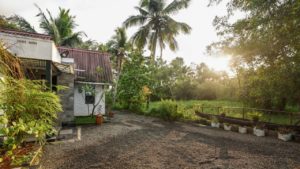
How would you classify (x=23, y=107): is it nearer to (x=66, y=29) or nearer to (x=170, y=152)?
(x=170, y=152)

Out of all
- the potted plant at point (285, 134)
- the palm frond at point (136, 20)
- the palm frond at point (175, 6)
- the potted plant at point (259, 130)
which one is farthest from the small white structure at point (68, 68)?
the palm frond at point (175, 6)

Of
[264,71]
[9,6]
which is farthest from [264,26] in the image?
[9,6]

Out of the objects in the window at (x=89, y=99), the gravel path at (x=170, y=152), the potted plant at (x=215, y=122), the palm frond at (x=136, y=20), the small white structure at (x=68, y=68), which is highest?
the palm frond at (x=136, y=20)

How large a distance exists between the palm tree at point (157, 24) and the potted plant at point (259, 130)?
1644cm

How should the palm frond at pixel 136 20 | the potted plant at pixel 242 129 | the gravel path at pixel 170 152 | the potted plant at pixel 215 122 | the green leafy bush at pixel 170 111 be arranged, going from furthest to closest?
the palm frond at pixel 136 20 < the green leafy bush at pixel 170 111 < the potted plant at pixel 215 122 < the potted plant at pixel 242 129 < the gravel path at pixel 170 152

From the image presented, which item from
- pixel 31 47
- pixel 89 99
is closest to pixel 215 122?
pixel 89 99

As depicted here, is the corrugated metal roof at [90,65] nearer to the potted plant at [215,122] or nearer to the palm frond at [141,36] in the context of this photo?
the palm frond at [141,36]

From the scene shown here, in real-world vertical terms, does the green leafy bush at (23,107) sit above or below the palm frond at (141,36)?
below

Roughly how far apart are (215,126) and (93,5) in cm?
950

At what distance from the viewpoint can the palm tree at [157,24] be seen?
959 inches

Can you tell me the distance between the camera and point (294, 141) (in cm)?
877

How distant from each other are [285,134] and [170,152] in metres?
5.64

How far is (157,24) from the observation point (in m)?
24.8

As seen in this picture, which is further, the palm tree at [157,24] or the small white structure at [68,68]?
the palm tree at [157,24]
